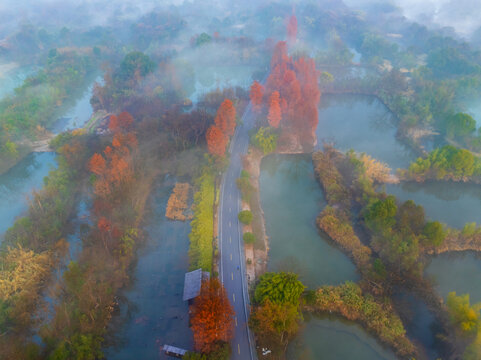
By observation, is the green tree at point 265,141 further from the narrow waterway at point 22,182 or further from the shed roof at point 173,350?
the shed roof at point 173,350

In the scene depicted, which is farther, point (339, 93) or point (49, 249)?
point (339, 93)

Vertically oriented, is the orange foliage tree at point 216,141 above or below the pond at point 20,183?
above

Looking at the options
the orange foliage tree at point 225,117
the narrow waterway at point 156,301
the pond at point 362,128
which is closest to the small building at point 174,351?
the narrow waterway at point 156,301

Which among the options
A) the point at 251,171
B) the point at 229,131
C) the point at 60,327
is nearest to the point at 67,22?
the point at 229,131

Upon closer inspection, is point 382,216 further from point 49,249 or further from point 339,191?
point 49,249

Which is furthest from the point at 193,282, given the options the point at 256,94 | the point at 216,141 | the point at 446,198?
the point at 446,198

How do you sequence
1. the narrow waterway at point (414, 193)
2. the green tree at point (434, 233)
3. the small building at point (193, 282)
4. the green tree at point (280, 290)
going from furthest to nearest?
the green tree at point (434, 233)
the narrow waterway at point (414, 193)
the small building at point (193, 282)
the green tree at point (280, 290)
